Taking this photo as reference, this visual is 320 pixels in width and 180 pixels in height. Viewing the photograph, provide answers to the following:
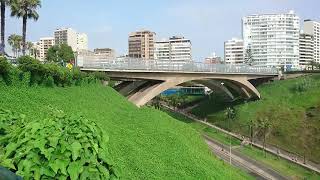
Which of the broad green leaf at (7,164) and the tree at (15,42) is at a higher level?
the tree at (15,42)

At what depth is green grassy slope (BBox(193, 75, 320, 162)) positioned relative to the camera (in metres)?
68.0

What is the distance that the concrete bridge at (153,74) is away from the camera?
51438 mm

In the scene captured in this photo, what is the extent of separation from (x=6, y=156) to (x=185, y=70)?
185ft

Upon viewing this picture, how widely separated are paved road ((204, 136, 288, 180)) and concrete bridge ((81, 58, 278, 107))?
1157 cm

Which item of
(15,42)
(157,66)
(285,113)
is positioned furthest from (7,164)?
(15,42)

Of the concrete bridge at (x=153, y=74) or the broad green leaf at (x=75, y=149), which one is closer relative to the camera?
the broad green leaf at (x=75, y=149)

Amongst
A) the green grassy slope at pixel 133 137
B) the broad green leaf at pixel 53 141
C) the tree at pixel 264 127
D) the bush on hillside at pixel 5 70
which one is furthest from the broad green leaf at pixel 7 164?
the tree at pixel 264 127

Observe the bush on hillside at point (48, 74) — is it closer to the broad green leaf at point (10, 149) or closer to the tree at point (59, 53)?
the broad green leaf at point (10, 149)

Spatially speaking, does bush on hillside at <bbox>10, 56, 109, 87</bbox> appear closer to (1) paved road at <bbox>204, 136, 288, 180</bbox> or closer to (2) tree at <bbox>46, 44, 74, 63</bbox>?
(1) paved road at <bbox>204, 136, 288, 180</bbox>

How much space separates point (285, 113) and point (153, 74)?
1353 inches

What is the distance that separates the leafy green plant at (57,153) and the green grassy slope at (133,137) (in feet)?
32.2

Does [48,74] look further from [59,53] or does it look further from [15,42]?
[15,42]

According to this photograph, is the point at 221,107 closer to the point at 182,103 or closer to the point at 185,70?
the point at 182,103

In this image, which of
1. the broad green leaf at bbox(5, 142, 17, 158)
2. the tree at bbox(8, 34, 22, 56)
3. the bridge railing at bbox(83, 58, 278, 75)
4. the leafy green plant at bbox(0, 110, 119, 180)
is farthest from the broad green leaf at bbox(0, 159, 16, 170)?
the tree at bbox(8, 34, 22, 56)
